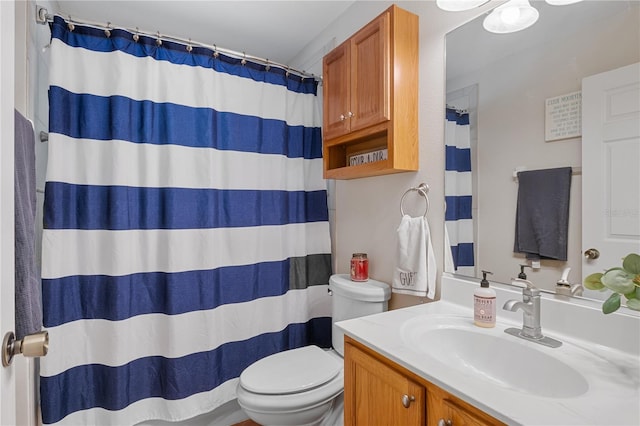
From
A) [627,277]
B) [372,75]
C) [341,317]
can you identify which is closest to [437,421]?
[627,277]

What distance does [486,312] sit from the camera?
Result: 1.04 meters

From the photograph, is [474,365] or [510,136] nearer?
[474,365]

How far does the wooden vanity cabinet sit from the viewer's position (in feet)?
2.30

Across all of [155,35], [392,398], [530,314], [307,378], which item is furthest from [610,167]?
[155,35]

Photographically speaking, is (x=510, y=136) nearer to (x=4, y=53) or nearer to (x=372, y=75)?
(x=372, y=75)

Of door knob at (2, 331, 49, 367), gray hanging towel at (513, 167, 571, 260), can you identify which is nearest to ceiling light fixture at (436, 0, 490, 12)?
gray hanging towel at (513, 167, 571, 260)

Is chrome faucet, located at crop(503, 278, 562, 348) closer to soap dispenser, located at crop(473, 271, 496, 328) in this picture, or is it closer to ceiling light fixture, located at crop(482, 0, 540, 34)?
soap dispenser, located at crop(473, 271, 496, 328)

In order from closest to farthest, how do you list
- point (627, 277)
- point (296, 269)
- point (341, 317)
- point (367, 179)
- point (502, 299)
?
point (627, 277) < point (502, 299) < point (341, 317) < point (367, 179) < point (296, 269)

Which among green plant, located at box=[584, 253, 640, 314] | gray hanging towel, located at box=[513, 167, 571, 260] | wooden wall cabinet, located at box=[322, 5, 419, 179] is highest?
wooden wall cabinet, located at box=[322, 5, 419, 179]

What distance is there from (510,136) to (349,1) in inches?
49.9

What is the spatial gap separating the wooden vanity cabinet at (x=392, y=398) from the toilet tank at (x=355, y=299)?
0.49 m

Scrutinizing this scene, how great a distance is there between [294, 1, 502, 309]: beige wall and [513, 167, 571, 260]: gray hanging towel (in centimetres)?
31

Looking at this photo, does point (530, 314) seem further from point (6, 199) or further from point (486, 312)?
point (6, 199)

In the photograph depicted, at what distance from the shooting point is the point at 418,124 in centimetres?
143
